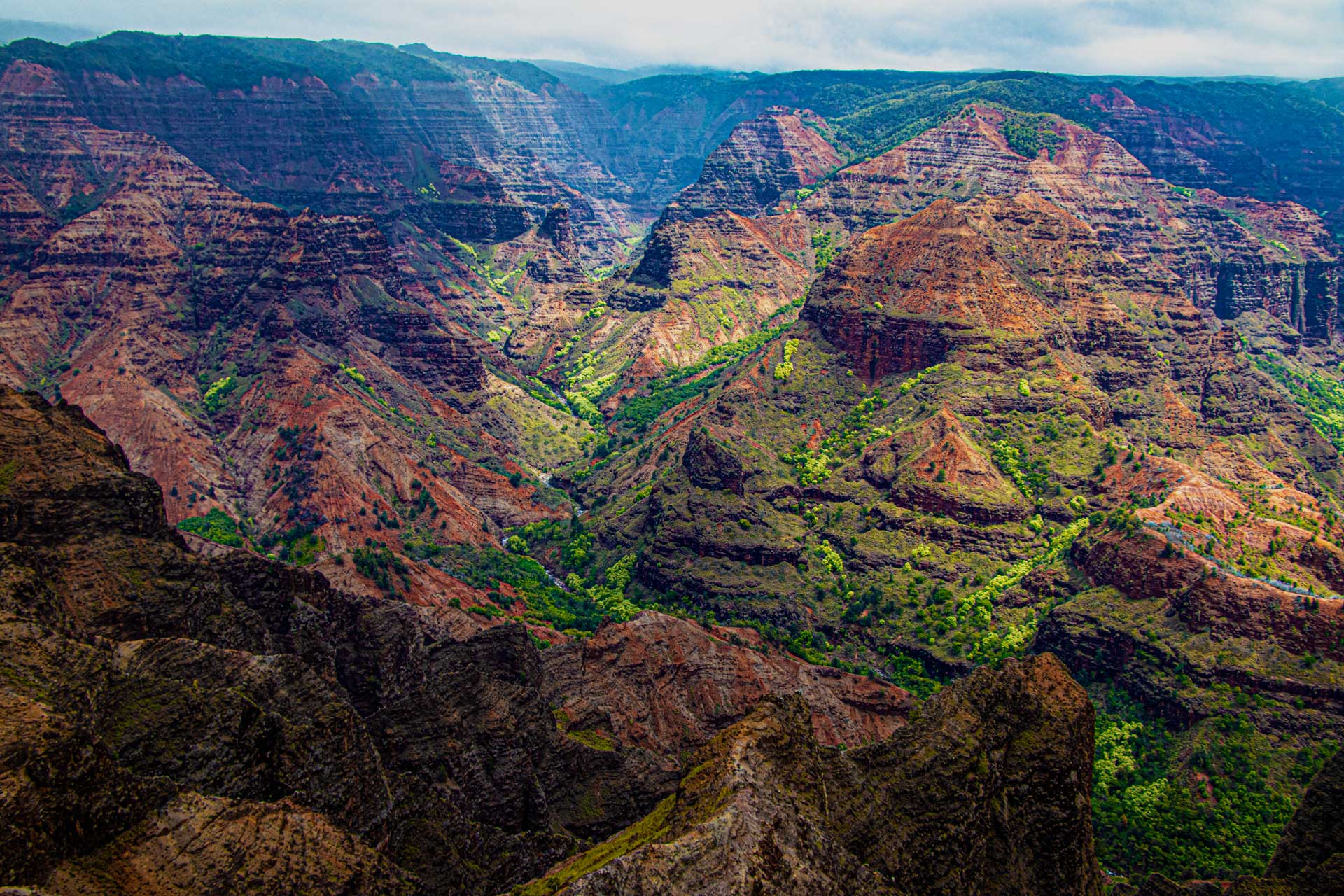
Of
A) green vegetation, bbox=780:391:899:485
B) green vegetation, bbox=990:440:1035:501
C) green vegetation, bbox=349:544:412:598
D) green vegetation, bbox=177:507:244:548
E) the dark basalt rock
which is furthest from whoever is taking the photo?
green vegetation, bbox=780:391:899:485

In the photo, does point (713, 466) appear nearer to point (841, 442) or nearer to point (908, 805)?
point (841, 442)

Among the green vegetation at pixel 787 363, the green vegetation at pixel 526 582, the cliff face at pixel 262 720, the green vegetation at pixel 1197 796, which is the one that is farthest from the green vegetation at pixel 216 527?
the green vegetation at pixel 1197 796

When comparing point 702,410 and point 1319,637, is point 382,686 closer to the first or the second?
point 1319,637

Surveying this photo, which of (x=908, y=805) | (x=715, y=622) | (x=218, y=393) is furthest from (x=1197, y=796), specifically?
(x=218, y=393)

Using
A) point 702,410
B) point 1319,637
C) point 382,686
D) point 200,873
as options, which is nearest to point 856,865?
point 200,873

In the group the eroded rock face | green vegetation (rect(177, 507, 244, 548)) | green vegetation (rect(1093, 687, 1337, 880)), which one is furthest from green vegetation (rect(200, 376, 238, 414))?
the eroded rock face

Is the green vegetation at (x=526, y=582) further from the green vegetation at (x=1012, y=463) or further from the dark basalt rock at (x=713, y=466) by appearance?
the green vegetation at (x=1012, y=463)

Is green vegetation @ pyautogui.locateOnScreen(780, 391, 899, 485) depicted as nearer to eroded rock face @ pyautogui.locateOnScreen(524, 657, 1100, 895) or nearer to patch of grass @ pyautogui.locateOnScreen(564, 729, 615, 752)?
patch of grass @ pyautogui.locateOnScreen(564, 729, 615, 752)
